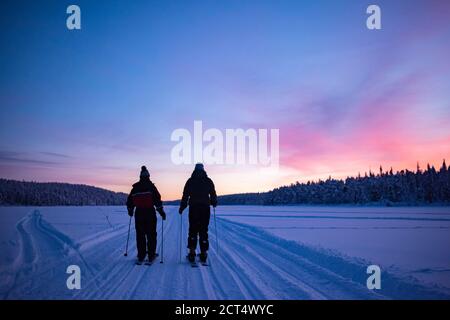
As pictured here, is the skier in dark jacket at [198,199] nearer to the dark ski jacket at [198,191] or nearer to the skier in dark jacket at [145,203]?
the dark ski jacket at [198,191]

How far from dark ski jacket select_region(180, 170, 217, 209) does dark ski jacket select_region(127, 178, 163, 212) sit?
2.46ft

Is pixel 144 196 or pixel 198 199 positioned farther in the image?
pixel 198 199

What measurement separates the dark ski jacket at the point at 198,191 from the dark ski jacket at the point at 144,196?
748 millimetres

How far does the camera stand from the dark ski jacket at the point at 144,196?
29.2 feet

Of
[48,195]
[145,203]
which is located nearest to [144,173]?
[145,203]

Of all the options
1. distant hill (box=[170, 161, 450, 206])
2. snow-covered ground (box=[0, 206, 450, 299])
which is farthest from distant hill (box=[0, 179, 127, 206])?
snow-covered ground (box=[0, 206, 450, 299])

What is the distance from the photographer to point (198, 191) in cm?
923

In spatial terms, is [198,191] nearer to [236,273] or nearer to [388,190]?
[236,273]

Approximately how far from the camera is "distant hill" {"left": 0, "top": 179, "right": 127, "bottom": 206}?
105 meters

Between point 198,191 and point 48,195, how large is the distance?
127 metres

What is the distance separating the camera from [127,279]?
21.0ft

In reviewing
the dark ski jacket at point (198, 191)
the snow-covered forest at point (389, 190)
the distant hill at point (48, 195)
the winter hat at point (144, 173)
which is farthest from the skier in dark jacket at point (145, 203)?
the distant hill at point (48, 195)

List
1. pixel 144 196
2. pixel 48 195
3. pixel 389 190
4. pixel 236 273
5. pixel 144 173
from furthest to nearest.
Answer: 1. pixel 48 195
2. pixel 389 190
3. pixel 144 173
4. pixel 144 196
5. pixel 236 273

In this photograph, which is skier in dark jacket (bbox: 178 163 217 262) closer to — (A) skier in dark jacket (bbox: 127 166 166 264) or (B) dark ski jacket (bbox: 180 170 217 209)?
(B) dark ski jacket (bbox: 180 170 217 209)
